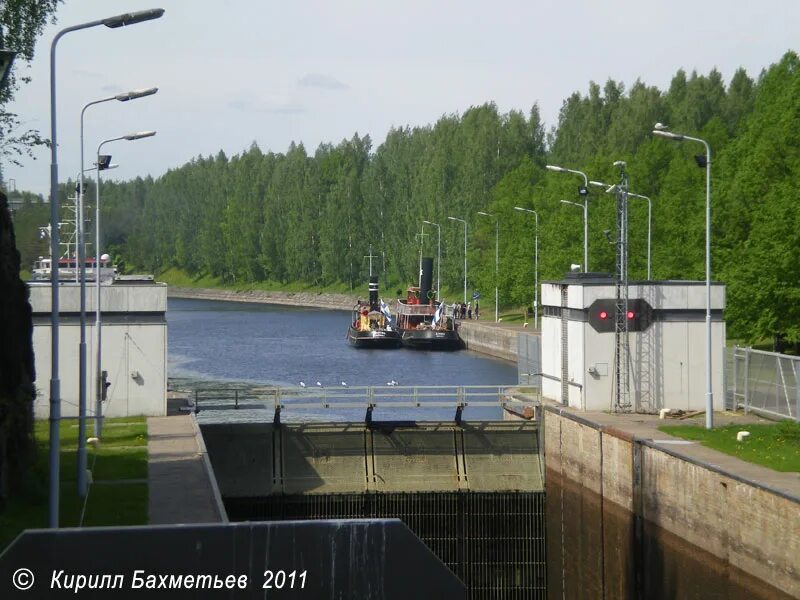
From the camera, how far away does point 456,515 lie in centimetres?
2934

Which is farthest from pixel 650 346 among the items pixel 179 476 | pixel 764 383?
pixel 179 476

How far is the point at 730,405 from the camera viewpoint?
30781 mm

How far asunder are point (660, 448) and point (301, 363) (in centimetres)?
4228

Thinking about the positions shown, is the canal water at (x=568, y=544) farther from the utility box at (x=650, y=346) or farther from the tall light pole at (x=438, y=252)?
the tall light pole at (x=438, y=252)

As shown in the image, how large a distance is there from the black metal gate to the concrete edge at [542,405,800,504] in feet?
7.26

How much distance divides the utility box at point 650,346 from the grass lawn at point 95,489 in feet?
35.3

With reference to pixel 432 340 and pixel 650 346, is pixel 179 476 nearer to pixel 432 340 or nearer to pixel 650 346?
pixel 650 346

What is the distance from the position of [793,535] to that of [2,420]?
1128 centimetres

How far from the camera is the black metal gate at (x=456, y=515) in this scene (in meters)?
28.4

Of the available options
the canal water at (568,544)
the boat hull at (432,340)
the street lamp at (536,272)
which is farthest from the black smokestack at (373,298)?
the canal water at (568,544)

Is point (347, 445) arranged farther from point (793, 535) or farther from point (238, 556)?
point (238, 556)

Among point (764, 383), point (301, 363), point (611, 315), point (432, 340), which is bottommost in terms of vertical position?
point (301, 363)

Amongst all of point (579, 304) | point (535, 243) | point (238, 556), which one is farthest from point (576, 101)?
point (238, 556)

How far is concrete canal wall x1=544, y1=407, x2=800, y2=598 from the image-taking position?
18.7m
